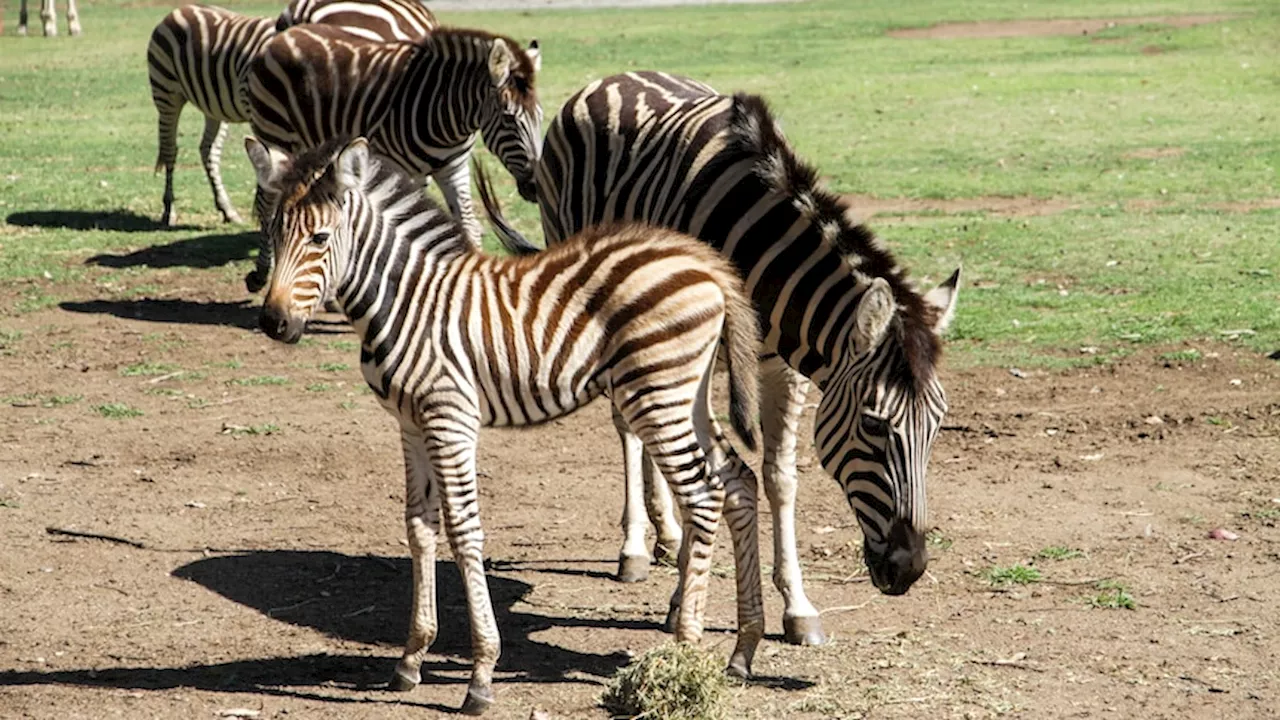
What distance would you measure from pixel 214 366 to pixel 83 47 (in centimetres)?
2154

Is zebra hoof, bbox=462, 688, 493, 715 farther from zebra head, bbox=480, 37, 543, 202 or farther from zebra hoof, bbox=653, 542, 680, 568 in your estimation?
zebra head, bbox=480, 37, 543, 202

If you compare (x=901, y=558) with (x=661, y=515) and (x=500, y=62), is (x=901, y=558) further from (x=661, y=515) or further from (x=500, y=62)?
(x=500, y=62)

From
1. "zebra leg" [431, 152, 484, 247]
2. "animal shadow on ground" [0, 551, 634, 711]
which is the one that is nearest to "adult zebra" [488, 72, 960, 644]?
"animal shadow on ground" [0, 551, 634, 711]

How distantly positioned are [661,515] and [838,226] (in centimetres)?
194

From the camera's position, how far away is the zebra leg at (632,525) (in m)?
7.44

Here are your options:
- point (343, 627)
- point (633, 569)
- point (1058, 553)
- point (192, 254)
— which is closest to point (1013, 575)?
point (1058, 553)

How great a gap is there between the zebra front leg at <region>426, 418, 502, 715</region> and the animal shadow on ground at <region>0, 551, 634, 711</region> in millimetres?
191

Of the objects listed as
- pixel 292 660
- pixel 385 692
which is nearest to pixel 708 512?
pixel 385 692

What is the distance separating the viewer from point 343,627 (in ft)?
22.4

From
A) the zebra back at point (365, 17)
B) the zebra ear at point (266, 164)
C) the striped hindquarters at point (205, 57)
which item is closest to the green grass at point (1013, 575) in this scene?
the zebra ear at point (266, 164)

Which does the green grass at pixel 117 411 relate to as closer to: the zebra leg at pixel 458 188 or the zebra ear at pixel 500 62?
the zebra leg at pixel 458 188

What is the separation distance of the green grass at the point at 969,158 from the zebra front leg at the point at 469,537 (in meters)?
5.42

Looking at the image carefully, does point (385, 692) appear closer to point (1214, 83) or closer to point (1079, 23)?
point (1214, 83)

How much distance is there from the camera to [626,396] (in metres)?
5.97
